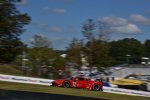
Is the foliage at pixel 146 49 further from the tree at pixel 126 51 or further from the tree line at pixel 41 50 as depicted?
the tree line at pixel 41 50

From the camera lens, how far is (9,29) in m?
69.4

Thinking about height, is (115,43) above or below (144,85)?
above

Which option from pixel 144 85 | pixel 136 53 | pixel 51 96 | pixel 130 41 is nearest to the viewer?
pixel 51 96

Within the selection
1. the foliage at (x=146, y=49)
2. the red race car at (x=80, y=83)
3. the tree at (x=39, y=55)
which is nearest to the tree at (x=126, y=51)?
the foliage at (x=146, y=49)

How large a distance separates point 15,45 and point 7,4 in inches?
273

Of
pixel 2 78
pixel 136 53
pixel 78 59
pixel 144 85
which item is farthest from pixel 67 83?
pixel 136 53

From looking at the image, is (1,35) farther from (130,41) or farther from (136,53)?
(130,41)

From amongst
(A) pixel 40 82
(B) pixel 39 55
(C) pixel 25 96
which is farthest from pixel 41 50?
(C) pixel 25 96

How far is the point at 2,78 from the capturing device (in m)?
39.2

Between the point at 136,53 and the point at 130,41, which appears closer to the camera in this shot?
the point at 136,53

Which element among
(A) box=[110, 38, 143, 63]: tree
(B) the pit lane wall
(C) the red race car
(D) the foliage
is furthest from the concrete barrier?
(D) the foliage

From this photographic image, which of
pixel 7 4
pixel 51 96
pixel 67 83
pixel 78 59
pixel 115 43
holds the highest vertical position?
pixel 115 43

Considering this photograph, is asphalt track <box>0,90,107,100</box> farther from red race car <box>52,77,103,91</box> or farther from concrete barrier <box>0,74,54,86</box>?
concrete barrier <box>0,74,54,86</box>

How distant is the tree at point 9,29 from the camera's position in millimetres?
68750
